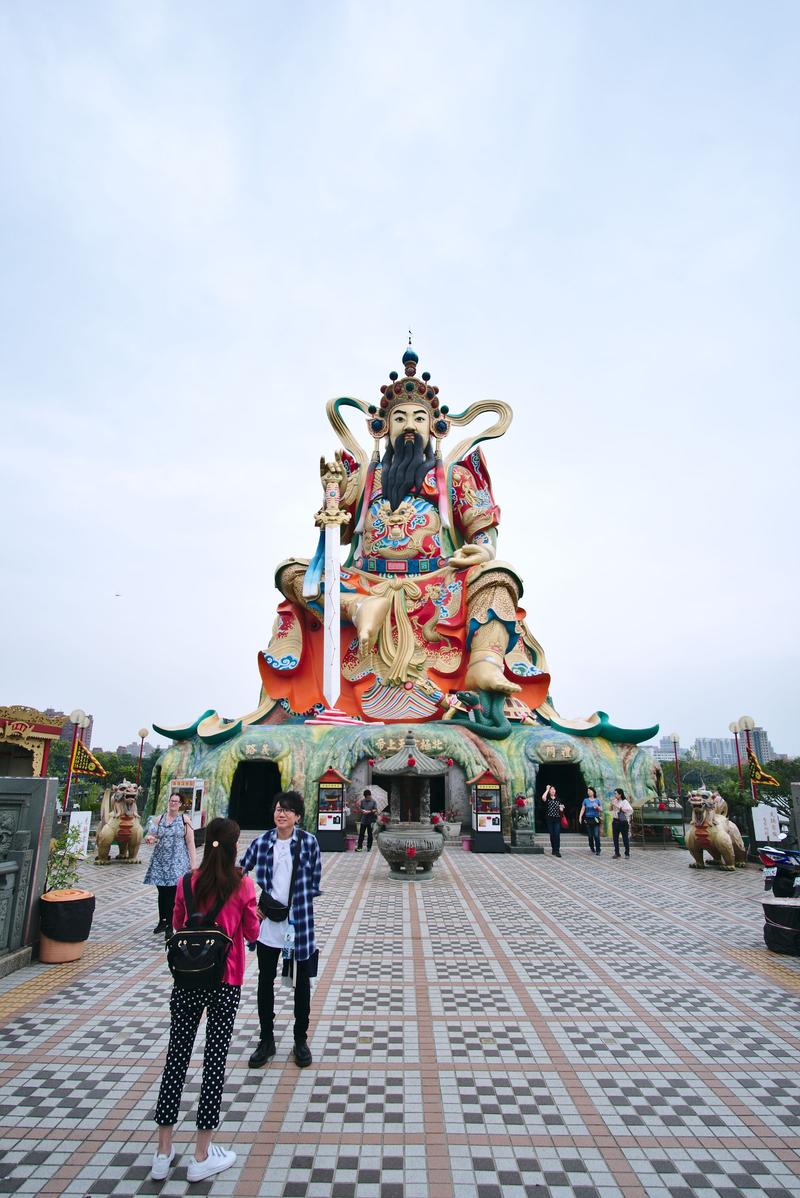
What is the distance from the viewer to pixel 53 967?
5.38m

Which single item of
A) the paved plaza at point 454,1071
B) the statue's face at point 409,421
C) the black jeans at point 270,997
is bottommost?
the paved plaza at point 454,1071

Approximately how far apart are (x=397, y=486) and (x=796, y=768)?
66.4 feet

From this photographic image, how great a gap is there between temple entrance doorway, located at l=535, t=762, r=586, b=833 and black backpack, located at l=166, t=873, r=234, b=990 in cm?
1601

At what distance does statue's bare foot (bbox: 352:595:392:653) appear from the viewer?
18.9m

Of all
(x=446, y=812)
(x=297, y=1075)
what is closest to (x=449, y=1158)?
(x=297, y=1075)

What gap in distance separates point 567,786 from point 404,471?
10.8m

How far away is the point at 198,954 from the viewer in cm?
269

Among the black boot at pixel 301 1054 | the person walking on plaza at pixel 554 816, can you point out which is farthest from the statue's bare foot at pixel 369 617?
the black boot at pixel 301 1054

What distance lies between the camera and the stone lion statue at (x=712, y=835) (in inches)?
429

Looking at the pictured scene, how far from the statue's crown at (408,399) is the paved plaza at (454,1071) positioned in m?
17.6

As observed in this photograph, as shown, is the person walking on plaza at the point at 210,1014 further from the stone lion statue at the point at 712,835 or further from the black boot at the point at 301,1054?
the stone lion statue at the point at 712,835

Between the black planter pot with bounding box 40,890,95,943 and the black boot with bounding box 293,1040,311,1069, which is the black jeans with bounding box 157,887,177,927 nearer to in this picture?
the black planter pot with bounding box 40,890,95,943

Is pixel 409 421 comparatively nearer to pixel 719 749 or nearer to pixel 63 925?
pixel 63 925

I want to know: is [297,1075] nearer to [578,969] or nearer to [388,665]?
[578,969]
